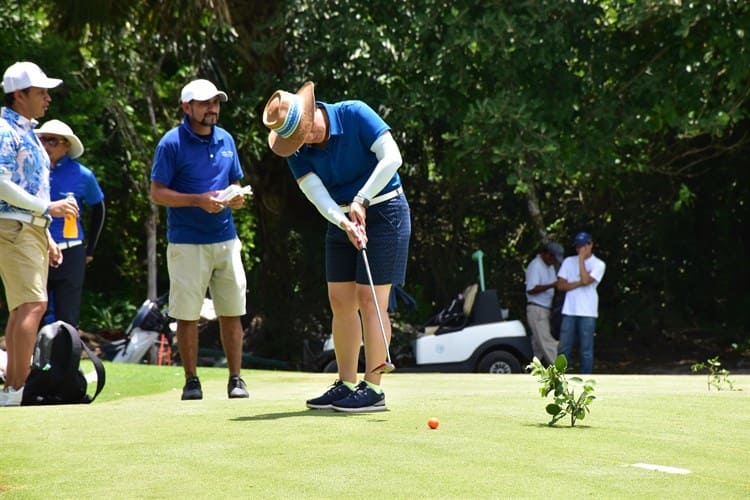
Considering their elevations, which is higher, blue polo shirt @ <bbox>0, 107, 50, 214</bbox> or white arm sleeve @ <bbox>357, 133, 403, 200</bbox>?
blue polo shirt @ <bbox>0, 107, 50, 214</bbox>

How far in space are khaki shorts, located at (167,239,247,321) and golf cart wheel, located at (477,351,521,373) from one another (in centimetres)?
637

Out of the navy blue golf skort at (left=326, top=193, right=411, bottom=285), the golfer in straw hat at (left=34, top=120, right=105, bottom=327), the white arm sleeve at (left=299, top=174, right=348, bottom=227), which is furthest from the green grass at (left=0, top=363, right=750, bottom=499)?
the golfer in straw hat at (left=34, top=120, right=105, bottom=327)

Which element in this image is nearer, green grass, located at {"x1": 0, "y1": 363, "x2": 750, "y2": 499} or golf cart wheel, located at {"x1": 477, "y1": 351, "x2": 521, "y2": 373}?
green grass, located at {"x1": 0, "y1": 363, "x2": 750, "y2": 499}

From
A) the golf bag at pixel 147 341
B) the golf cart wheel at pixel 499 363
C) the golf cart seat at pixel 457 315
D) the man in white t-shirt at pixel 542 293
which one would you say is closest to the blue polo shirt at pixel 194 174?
the golf cart wheel at pixel 499 363

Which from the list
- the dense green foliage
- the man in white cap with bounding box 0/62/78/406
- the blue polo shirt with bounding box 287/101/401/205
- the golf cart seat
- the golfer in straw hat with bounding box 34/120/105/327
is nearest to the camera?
the blue polo shirt with bounding box 287/101/401/205

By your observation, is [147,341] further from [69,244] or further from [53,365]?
[53,365]

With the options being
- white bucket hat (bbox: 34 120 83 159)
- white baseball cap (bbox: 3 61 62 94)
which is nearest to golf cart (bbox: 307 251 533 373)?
white bucket hat (bbox: 34 120 83 159)

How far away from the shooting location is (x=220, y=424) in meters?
6.40

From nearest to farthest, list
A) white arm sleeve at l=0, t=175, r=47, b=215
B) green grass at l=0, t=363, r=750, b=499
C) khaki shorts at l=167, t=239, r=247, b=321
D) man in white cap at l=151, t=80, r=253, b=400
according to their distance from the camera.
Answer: green grass at l=0, t=363, r=750, b=499, white arm sleeve at l=0, t=175, r=47, b=215, man in white cap at l=151, t=80, r=253, b=400, khaki shorts at l=167, t=239, r=247, b=321

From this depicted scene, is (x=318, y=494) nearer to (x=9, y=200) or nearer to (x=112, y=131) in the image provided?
(x=9, y=200)

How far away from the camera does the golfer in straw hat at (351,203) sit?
6.81 m

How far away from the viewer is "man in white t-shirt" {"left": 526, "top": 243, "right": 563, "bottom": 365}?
52.5ft

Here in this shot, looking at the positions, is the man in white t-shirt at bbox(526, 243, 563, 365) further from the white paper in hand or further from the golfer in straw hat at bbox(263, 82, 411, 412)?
the golfer in straw hat at bbox(263, 82, 411, 412)

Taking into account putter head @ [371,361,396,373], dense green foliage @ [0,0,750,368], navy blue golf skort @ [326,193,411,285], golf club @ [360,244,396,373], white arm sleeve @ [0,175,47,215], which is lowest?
putter head @ [371,361,396,373]
